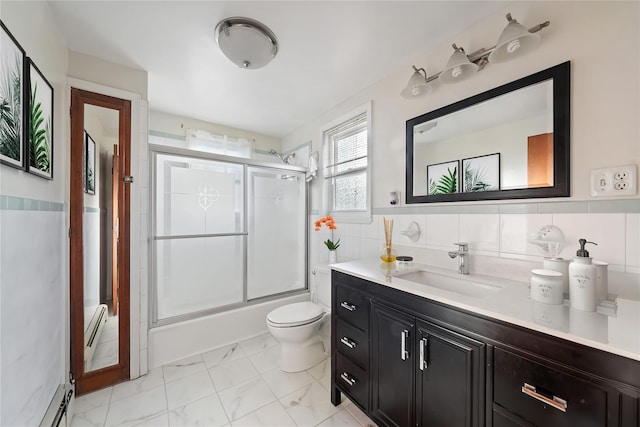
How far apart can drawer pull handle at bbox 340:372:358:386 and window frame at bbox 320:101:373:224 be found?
1.14 m

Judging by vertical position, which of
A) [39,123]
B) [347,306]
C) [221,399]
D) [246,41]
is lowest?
[221,399]

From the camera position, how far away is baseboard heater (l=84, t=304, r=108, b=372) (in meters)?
1.72

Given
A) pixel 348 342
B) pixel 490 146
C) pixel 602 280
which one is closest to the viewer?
pixel 602 280

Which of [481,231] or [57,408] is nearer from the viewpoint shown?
[57,408]

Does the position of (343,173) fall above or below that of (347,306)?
above

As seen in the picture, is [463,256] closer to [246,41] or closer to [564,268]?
[564,268]

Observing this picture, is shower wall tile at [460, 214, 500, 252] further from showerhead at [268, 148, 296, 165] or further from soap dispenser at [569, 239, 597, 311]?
showerhead at [268, 148, 296, 165]

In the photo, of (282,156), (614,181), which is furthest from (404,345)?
(282,156)

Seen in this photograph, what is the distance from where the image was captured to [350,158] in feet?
8.00

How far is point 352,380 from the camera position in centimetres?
148

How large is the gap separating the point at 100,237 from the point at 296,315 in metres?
1.55

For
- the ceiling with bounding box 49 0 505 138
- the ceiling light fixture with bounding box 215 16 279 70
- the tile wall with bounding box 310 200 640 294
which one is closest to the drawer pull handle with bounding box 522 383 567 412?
the tile wall with bounding box 310 200 640 294

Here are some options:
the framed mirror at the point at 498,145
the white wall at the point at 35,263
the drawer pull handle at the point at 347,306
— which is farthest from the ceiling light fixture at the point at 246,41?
the drawer pull handle at the point at 347,306

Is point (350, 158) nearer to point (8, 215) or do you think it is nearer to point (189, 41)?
point (189, 41)
